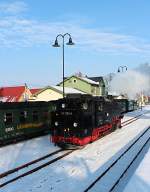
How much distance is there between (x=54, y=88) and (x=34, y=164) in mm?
42541

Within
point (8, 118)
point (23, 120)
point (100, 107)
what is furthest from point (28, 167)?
point (100, 107)

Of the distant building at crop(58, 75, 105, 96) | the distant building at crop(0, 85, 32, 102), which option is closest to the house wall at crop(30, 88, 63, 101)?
the distant building at crop(0, 85, 32, 102)

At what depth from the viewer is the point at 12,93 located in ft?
231

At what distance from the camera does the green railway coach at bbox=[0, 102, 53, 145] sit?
21656mm

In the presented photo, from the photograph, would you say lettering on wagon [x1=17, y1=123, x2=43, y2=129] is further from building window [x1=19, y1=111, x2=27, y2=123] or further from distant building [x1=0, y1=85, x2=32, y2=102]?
distant building [x1=0, y1=85, x2=32, y2=102]

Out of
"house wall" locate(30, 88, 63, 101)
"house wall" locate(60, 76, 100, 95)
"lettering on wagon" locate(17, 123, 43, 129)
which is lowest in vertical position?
"lettering on wagon" locate(17, 123, 43, 129)

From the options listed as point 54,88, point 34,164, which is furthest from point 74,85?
point 34,164

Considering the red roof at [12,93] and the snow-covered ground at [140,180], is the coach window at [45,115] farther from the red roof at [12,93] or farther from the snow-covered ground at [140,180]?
the red roof at [12,93]

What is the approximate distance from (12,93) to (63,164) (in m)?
55.5

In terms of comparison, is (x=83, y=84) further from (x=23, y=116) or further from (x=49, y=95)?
(x=23, y=116)

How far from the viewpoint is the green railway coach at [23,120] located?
2166cm

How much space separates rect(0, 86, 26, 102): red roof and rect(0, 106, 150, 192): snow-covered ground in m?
44.3

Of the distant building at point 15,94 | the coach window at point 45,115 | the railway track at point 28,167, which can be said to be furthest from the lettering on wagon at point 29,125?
the distant building at point 15,94

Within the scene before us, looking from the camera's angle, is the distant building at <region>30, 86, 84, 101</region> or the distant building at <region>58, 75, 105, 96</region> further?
the distant building at <region>58, 75, 105, 96</region>
